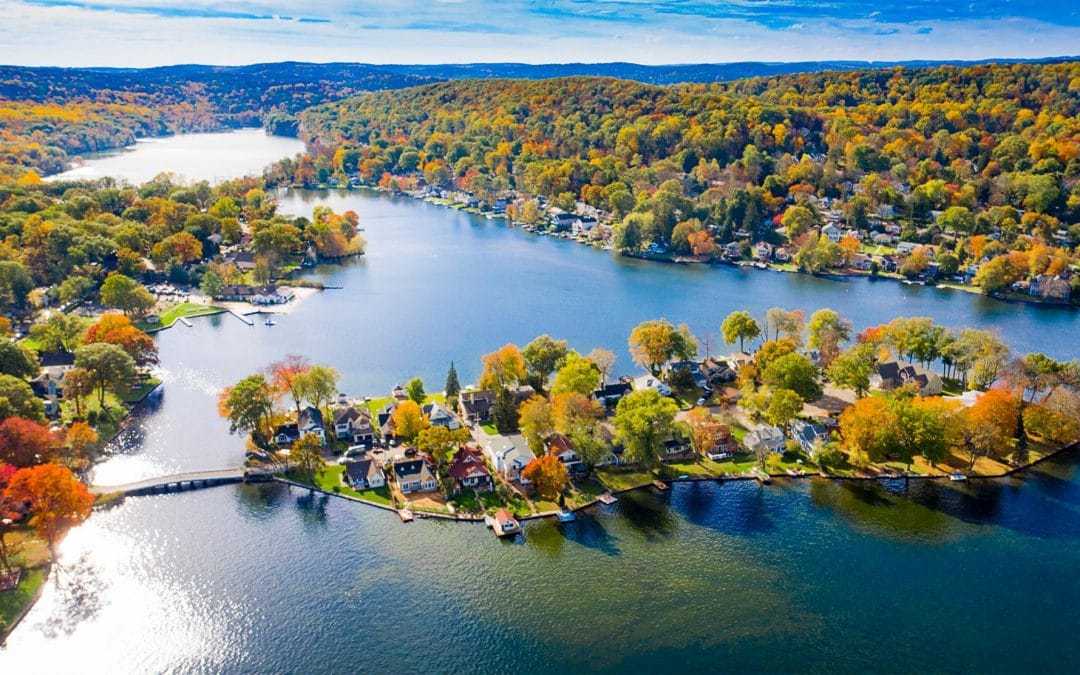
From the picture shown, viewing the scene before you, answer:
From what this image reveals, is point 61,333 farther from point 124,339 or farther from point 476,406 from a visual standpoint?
point 476,406

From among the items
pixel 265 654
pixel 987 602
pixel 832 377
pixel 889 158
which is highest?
pixel 889 158

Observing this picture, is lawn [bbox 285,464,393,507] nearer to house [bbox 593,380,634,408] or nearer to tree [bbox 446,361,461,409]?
tree [bbox 446,361,461,409]

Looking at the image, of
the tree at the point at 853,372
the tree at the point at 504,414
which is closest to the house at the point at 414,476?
the tree at the point at 504,414

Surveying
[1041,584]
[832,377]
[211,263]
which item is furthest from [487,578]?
[211,263]

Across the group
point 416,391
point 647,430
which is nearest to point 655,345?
point 647,430

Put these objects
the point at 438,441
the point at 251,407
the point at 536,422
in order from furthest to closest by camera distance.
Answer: the point at 251,407, the point at 536,422, the point at 438,441

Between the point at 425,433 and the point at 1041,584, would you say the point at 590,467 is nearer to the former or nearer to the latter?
the point at 425,433
